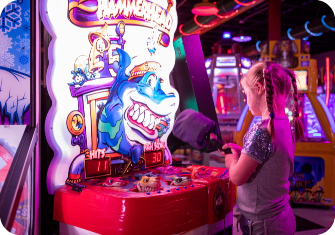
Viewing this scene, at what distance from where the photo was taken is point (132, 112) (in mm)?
1801

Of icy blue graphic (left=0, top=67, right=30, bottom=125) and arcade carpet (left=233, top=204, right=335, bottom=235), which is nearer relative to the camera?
icy blue graphic (left=0, top=67, right=30, bottom=125)

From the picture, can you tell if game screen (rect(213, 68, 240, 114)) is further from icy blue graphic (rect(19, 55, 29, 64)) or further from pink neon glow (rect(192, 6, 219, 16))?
icy blue graphic (rect(19, 55, 29, 64))

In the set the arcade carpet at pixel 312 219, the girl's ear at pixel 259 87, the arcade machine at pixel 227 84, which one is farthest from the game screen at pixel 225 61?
the girl's ear at pixel 259 87

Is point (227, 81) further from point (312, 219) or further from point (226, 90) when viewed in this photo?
point (312, 219)

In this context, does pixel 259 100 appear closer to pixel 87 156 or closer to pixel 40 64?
pixel 87 156

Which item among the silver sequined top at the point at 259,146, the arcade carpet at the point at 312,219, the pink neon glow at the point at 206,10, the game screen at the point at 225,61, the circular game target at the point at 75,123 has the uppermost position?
the pink neon glow at the point at 206,10

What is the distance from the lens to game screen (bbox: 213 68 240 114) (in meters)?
5.89

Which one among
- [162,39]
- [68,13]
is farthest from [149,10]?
[68,13]

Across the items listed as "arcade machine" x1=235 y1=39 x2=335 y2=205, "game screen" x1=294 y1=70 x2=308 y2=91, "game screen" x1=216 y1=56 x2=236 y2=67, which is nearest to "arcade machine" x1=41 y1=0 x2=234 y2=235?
"arcade machine" x1=235 y1=39 x2=335 y2=205

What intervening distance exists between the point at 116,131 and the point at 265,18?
A: 31.2 ft

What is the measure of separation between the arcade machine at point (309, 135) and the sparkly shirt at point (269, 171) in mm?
2159

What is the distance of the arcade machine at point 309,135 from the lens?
346 cm

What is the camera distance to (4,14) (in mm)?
1433

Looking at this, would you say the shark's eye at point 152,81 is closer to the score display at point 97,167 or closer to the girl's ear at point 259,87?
the score display at point 97,167
